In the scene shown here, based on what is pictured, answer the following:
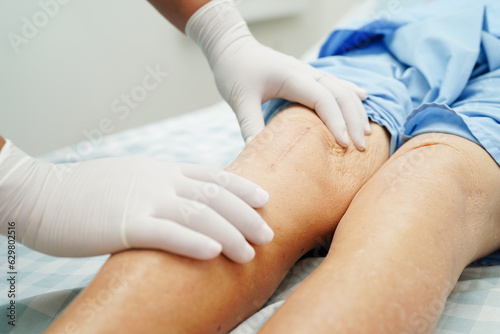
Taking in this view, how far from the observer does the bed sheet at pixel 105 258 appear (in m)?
0.74

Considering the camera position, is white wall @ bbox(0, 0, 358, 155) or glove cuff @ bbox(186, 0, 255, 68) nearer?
glove cuff @ bbox(186, 0, 255, 68)

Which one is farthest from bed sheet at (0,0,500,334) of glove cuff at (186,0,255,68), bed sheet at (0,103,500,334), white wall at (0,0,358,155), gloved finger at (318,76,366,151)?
white wall at (0,0,358,155)

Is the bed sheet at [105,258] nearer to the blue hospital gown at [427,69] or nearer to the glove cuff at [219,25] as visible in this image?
the blue hospital gown at [427,69]

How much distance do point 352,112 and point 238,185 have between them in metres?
0.38

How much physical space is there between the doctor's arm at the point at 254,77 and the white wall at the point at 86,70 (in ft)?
4.06

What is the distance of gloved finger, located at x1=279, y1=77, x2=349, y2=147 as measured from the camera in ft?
3.15

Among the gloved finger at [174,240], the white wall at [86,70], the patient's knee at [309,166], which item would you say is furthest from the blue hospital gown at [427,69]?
the white wall at [86,70]

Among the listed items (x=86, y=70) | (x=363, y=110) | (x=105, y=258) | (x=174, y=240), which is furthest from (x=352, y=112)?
(x=86, y=70)

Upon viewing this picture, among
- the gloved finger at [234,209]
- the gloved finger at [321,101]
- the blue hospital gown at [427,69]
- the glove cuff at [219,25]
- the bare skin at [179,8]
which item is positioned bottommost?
the blue hospital gown at [427,69]

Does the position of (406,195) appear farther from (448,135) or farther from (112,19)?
(112,19)

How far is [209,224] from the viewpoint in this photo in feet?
2.23

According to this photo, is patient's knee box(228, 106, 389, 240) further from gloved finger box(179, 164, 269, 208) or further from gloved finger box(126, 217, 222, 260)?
gloved finger box(126, 217, 222, 260)

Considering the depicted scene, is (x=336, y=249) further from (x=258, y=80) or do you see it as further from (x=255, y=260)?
(x=258, y=80)

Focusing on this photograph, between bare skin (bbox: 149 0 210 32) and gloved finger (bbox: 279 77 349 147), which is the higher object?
bare skin (bbox: 149 0 210 32)
